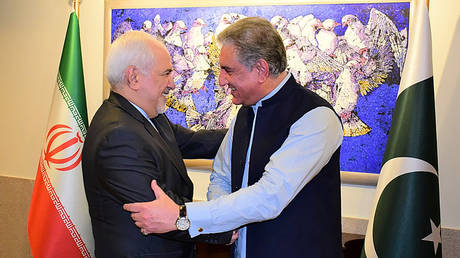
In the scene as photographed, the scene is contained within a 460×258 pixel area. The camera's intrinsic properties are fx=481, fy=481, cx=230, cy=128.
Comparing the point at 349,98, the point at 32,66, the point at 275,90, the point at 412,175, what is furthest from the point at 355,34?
the point at 32,66

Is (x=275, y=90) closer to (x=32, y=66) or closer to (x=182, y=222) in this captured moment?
(x=182, y=222)

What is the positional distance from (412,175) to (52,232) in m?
1.88

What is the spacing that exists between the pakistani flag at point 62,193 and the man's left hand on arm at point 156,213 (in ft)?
3.79

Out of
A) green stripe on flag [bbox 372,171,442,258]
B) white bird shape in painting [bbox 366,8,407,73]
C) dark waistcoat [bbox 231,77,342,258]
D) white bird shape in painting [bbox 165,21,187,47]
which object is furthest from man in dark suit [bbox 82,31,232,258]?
white bird shape in painting [bbox 366,8,407,73]

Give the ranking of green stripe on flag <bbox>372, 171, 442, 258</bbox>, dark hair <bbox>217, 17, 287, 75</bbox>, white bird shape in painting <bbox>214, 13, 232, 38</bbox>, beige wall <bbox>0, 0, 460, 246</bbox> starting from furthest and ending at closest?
beige wall <bbox>0, 0, 460, 246</bbox> < white bird shape in painting <bbox>214, 13, 232, 38</bbox> < green stripe on flag <bbox>372, 171, 442, 258</bbox> < dark hair <bbox>217, 17, 287, 75</bbox>

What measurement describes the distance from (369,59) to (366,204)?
2.63 feet

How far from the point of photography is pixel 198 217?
1621 mm

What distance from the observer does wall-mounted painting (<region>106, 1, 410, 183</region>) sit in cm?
257

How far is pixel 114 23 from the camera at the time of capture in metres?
3.18

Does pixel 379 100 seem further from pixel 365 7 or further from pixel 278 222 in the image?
pixel 278 222

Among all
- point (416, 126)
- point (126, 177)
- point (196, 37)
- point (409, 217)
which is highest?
point (196, 37)

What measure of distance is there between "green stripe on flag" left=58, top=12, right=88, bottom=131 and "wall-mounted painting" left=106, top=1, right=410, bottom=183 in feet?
1.99

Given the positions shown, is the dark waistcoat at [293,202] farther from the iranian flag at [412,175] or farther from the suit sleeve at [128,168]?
the iranian flag at [412,175]

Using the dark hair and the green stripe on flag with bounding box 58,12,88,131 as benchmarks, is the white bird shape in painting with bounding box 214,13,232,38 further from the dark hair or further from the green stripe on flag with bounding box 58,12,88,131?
the dark hair
